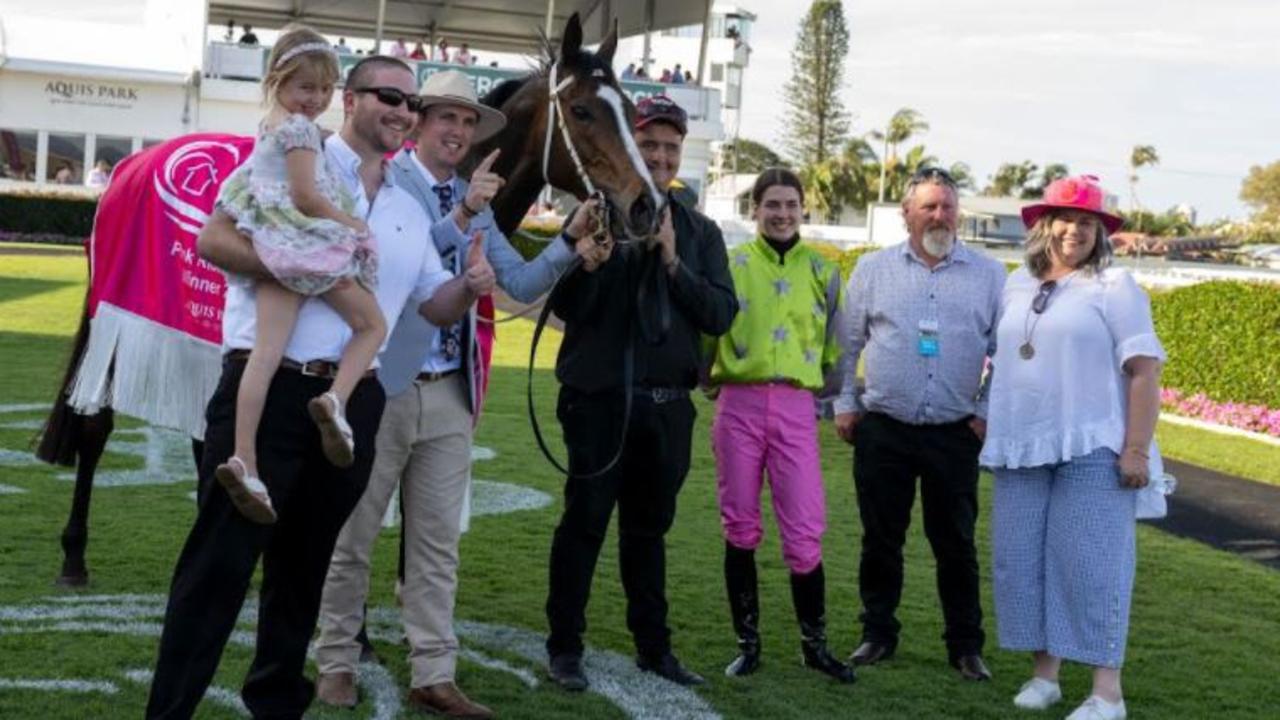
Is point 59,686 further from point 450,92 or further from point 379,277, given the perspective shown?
point 450,92

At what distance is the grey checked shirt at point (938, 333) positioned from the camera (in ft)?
21.2

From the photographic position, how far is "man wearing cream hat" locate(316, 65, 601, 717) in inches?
211

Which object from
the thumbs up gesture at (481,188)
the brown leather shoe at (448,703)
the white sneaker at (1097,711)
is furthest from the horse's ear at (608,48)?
the white sneaker at (1097,711)

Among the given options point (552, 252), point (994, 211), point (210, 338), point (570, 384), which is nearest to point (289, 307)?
point (552, 252)

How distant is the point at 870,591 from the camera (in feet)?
21.8

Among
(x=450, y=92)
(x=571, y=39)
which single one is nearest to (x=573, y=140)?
(x=571, y=39)

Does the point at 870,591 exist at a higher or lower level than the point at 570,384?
lower

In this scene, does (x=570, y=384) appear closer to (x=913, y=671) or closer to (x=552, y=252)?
(x=552, y=252)

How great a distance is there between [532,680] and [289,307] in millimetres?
2136

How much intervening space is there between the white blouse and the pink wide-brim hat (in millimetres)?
192

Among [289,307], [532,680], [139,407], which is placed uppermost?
[289,307]

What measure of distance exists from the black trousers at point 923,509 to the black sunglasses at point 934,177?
3.03ft

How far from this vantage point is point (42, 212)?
37.9 meters

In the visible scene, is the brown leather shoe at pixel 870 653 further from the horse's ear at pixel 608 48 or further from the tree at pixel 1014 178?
the tree at pixel 1014 178
